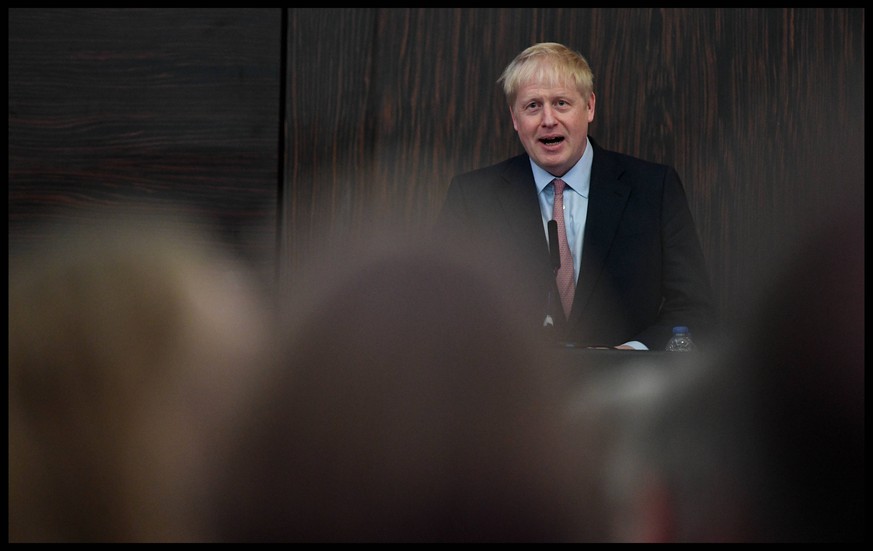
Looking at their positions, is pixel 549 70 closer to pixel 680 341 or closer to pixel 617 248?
pixel 617 248

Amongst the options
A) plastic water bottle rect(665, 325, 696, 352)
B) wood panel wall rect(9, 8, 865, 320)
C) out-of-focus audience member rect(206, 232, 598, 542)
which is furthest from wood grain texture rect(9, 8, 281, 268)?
plastic water bottle rect(665, 325, 696, 352)

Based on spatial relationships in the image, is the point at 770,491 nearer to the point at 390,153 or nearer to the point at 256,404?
the point at 256,404

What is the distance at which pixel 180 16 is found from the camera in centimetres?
250

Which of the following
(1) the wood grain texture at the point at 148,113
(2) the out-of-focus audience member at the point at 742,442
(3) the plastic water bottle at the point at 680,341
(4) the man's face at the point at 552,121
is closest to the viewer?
(2) the out-of-focus audience member at the point at 742,442

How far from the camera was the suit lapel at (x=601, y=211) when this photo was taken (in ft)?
6.99

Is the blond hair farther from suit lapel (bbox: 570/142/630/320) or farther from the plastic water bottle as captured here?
the plastic water bottle

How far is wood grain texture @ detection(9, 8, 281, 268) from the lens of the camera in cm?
249

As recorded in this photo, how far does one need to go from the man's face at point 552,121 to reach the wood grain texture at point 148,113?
76 centimetres

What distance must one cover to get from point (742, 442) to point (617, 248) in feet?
2.32

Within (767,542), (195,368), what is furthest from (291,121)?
(767,542)

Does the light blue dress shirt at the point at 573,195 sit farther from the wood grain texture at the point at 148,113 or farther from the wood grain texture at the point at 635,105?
the wood grain texture at the point at 148,113

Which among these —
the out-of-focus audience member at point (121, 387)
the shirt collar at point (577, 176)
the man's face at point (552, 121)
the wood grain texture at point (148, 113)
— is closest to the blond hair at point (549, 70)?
the man's face at point (552, 121)

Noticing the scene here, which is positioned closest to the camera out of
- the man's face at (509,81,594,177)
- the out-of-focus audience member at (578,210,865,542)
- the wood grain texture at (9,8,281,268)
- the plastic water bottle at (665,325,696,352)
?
the out-of-focus audience member at (578,210,865,542)

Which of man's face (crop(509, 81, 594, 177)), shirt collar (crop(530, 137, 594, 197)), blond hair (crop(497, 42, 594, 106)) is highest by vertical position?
blond hair (crop(497, 42, 594, 106))
